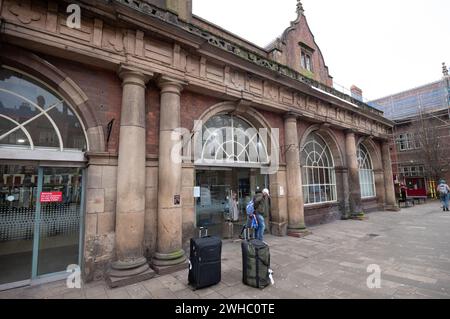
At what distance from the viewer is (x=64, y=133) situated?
16.6 feet

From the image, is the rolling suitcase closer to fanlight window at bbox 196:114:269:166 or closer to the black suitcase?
the black suitcase

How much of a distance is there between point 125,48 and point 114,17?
677mm

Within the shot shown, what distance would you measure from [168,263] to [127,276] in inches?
35.8

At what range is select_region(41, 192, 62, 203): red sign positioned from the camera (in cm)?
471

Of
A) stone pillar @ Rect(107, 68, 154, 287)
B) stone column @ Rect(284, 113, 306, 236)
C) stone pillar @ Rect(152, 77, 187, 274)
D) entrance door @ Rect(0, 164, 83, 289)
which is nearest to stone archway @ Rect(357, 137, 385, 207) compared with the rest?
stone column @ Rect(284, 113, 306, 236)

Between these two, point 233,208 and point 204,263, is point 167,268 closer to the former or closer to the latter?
point 204,263

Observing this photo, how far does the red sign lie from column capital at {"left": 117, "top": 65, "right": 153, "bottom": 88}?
3.07 meters

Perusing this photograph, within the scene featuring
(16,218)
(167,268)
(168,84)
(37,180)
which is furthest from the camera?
(168,84)

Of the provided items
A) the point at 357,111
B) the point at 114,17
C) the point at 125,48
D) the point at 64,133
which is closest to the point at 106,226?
the point at 64,133

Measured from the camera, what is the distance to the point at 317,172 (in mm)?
11344

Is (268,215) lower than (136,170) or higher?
lower

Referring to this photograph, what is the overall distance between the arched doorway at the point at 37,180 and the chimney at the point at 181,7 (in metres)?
4.45

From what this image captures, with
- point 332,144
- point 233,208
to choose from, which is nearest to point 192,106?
point 233,208

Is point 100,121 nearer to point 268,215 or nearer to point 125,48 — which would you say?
point 125,48
